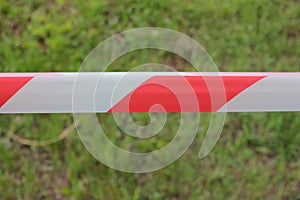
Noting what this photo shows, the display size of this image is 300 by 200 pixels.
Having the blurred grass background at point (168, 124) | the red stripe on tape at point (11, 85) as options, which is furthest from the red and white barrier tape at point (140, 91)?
the blurred grass background at point (168, 124)

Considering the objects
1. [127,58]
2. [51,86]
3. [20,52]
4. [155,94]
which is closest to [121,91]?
[155,94]

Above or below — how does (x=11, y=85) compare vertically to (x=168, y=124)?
above

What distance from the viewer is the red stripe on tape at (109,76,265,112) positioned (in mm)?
1537

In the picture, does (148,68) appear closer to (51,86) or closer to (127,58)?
(127,58)

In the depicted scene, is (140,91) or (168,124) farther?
(168,124)

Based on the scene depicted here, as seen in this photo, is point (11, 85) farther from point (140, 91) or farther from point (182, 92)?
point (182, 92)

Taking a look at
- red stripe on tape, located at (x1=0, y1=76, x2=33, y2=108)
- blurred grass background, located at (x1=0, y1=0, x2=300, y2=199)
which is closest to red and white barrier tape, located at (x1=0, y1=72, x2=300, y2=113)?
red stripe on tape, located at (x1=0, y1=76, x2=33, y2=108)

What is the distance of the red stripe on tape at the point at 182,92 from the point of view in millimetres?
1537

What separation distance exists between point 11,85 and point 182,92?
1.81 feet

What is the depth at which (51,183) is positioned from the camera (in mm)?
2221

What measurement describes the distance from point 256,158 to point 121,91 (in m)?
1.03

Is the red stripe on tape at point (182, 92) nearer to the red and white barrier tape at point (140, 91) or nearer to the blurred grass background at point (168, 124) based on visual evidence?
the red and white barrier tape at point (140, 91)

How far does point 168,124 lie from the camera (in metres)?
2.35

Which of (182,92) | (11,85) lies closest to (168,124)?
(182,92)
